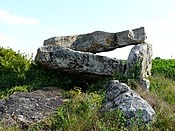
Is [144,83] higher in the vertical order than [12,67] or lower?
lower

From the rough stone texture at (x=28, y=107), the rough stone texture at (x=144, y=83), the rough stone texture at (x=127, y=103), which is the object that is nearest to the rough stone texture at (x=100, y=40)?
the rough stone texture at (x=144, y=83)

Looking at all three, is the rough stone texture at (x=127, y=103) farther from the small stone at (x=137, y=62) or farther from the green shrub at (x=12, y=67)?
the green shrub at (x=12, y=67)

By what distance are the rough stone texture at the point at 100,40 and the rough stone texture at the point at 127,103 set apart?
20.0ft

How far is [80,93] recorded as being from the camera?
12.5 metres

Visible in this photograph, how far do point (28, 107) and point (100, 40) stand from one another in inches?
252

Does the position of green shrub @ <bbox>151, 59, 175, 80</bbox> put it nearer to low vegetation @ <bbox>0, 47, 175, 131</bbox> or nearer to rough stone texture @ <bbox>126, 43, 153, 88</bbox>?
low vegetation @ <bbox>0, 47, 175, 131</bbox>

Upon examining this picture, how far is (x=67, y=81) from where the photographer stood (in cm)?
1518

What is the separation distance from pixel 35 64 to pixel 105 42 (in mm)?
2855

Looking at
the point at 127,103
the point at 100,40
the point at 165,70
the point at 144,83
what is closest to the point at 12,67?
the point at 100,40

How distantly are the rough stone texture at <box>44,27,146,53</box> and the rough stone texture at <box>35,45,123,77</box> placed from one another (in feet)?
6.36

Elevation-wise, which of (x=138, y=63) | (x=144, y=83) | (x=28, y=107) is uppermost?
(x=138, y=63)

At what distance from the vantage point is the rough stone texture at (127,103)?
340 inches

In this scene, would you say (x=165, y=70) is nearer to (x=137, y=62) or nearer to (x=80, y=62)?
(x=137, y=62)

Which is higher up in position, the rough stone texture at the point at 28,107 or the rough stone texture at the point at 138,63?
the rough stone texture at the point at 138,63
